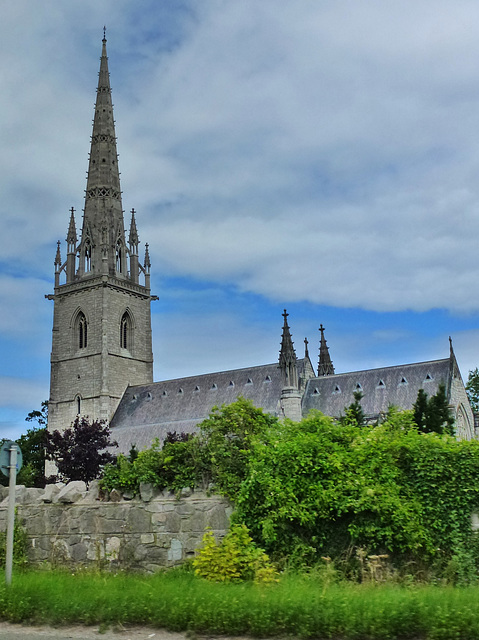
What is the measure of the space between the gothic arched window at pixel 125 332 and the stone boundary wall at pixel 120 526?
173ft

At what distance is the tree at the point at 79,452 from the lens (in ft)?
156

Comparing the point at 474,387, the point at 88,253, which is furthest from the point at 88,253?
the point at 474,387

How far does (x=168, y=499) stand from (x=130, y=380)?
53250 mm

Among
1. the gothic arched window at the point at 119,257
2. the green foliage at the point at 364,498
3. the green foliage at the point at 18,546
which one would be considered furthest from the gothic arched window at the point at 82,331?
the green foliage at the point at 364,498

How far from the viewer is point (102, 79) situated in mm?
69812

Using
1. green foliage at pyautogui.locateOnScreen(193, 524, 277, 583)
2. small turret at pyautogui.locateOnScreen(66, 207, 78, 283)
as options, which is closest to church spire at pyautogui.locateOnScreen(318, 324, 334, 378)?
small turret at pyautogui.locateOnScreen(66, 207, 78, 283)

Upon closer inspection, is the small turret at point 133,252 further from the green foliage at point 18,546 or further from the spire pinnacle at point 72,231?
the green foliage at point 18,546

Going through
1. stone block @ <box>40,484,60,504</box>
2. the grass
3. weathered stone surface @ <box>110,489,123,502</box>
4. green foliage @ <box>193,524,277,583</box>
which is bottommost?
the grass

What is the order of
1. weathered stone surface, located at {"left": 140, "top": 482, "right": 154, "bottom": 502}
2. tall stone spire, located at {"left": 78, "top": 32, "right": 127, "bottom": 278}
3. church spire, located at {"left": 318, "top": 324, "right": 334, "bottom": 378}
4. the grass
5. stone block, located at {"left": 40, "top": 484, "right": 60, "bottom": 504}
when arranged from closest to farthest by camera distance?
the grass, weathered stone surface, located at {"left": 140, "top": 482, "right": 154, "bottom": 502}, stone block, located at {"left": 40, "top": 484, "right": 60, "bottom": 504}, church spire, located at {"left": 318, "top": 324, "right": 334, "bottom": 378}, tall stone spire, located at {"left": 78, "top": 32, "right": 127, "bottom": 278}

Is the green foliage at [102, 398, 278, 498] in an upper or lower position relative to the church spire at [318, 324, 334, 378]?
lower

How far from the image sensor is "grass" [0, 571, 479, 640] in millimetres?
6691

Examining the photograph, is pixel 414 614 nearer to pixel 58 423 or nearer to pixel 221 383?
pixel 221 383

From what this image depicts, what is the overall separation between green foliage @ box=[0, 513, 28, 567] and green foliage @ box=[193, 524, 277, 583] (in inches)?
115

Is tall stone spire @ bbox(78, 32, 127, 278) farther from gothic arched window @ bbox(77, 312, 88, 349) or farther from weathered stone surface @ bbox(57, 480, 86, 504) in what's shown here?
weathered stone surface @ bbox(57, 480, 86, 504)
